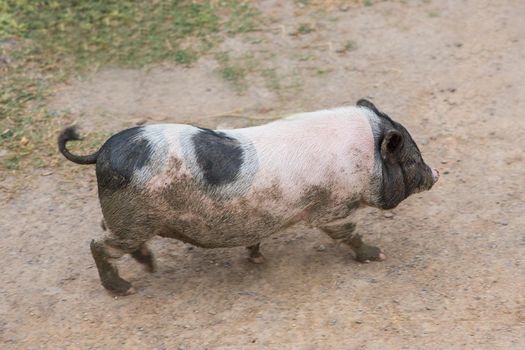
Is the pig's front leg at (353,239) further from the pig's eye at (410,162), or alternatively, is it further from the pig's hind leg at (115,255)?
the pig's hind leg at (115,255)

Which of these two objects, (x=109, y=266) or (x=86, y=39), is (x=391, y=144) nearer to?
(x=109, y=266)

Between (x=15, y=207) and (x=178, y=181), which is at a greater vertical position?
(x=178, y=181)

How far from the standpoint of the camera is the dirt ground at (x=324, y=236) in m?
4.28

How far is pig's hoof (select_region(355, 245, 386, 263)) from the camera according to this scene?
4.71 m

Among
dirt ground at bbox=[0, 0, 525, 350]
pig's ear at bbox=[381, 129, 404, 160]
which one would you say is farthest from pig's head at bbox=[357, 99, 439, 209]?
dirt ground at bbox=[0, 0, 525, 350]

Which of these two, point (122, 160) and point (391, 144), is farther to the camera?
Result: point (391, 144)

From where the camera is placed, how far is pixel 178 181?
13.5 ft

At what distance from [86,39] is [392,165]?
3897mm

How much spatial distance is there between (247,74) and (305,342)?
3.18 m

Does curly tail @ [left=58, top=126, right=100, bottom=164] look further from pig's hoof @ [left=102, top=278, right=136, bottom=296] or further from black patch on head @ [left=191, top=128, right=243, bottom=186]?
pig's hoof @ [left=102, top=278, right=136, bottom=296]

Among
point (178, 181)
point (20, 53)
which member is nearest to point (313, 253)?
point (178, 181)

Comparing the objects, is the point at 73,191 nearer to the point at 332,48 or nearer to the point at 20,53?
the point at 20,53

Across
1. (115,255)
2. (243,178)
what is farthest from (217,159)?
(115,255)

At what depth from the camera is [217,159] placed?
416 cm
